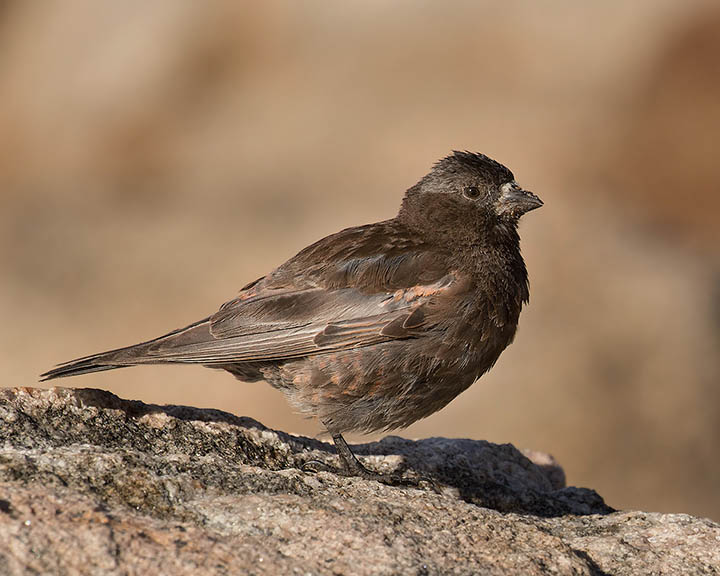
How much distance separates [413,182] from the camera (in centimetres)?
1056

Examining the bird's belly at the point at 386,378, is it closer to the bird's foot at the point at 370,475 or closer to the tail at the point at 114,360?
the bird's foot at the point at 370,475

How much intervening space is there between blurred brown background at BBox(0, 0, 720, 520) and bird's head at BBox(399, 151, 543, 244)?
3.85m

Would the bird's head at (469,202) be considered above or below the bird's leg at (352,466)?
above

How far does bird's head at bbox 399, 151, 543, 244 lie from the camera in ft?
18.3

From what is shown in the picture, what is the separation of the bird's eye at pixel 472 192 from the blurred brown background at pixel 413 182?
3.89 m

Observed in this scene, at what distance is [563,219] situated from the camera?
34.0 ft

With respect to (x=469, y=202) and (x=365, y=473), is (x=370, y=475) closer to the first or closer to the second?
(x=365, y=473)

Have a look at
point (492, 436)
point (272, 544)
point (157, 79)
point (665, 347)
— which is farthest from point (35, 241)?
point (272, 544)

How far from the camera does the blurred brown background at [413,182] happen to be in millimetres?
9328

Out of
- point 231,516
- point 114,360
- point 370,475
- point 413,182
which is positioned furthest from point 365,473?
point 413,182

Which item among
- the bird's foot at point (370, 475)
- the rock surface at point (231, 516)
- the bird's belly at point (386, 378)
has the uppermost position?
the bird's belly at point (386, 378)

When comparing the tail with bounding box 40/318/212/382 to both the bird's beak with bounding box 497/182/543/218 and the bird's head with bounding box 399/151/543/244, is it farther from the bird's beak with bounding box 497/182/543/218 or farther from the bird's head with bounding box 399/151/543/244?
the bird's beak with bounding box 497/182/543/218

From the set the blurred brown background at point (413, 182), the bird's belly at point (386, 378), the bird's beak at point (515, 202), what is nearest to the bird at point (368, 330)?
the bird's belly at point (386, 378)

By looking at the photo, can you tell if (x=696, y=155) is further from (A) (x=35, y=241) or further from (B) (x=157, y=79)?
(A) (x=35, y=241)
